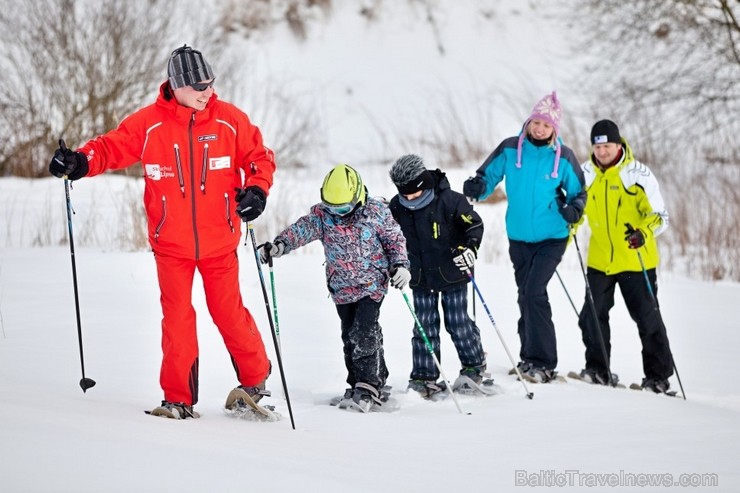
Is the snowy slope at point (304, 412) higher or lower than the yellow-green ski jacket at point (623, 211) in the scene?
lower

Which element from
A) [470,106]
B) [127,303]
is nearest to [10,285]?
[127,303]

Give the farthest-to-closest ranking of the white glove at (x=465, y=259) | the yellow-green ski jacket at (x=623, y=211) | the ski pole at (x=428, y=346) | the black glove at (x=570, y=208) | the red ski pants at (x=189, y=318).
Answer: the yellow-green ski jacket at (x=623, y=211)
the black glove at (x=570, y=208)
the white glove at (x=465, y=259)
the ski pole at (x=428, y=346)
the red ski pants at (x=189, y=318)

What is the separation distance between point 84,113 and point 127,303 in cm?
663

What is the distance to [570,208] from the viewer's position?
6.06 metres

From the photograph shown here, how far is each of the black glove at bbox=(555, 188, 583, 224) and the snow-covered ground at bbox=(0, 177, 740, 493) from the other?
108cm

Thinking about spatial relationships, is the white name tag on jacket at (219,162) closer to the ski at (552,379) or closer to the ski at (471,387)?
the ski at (471,387)

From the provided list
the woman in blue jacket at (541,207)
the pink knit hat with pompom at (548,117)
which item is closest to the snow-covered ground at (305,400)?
the woman in blue jacket at (541,207)

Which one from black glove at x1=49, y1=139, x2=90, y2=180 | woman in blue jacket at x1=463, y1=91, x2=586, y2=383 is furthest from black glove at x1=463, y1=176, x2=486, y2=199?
black glove at x1=49, y1=139, x2=90, y2=180

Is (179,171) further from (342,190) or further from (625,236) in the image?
(625,236)

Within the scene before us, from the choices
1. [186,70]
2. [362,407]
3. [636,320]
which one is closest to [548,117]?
[636,320]

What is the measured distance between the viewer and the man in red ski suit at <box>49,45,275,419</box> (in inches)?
174

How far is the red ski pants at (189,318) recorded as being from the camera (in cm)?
453

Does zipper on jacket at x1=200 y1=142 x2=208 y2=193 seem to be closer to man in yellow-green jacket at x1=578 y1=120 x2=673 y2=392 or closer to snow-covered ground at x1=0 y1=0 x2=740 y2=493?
snow-covered ground at x1=0 y1=0 x2=740 y2=493

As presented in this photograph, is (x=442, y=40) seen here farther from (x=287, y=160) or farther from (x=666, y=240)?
(x=666, y=240)
